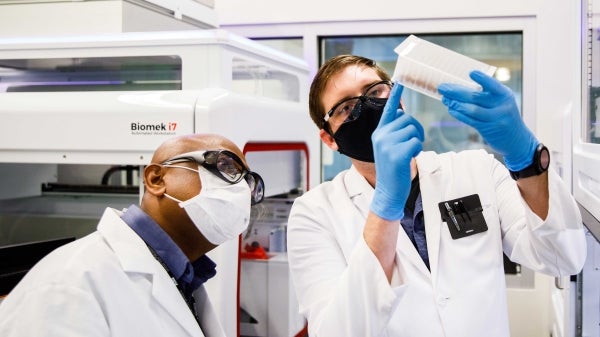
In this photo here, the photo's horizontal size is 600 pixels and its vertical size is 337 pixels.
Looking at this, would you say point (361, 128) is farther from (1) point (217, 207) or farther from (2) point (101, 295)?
(2) point (101, 295)

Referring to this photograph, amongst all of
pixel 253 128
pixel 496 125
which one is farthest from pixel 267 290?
pixel 496 125

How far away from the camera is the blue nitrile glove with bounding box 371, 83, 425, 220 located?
3.94 feet

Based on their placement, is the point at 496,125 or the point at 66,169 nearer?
the point at 496,125

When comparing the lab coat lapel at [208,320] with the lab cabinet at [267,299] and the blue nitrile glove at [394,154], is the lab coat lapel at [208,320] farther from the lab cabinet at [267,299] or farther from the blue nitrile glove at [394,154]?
the lab cabinet at [267,299]

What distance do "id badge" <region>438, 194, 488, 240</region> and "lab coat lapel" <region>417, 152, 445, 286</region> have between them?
22 millimetres

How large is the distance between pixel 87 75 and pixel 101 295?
165 cm

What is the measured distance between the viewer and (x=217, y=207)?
1395 mm

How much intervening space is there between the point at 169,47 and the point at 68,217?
2.68ft

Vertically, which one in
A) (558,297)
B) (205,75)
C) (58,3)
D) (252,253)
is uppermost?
(58,3)

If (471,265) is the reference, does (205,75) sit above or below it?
above

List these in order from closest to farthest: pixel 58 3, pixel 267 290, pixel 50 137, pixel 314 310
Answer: pixel 314 310 < pixel 50 137 < pixel 58 3 < pixel 267 290

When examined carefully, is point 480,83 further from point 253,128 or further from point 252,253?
point 252,253

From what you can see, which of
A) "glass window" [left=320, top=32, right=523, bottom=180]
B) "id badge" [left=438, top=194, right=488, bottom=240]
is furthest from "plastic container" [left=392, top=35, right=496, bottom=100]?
"glass window" [left=320, top=32, right=523, bottom=180]

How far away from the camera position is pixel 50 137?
1981mm
